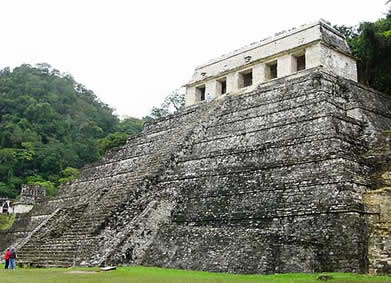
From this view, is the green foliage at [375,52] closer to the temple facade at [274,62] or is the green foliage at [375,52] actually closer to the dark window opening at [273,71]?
the temple facade at [274,62]

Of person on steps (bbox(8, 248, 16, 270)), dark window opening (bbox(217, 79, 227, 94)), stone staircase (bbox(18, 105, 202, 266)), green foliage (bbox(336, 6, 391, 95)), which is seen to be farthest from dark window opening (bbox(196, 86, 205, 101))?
person on steps (bbox(8, 248, 16, 270))

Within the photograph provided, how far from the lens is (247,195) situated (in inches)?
509

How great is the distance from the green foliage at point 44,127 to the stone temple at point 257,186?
26.3 m

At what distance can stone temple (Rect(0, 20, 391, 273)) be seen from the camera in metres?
10.7

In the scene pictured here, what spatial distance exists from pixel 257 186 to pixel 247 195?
37 centimetres

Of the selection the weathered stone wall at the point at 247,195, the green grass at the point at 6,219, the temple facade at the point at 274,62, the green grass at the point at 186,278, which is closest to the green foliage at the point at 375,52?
the temple facade at the point at 274,62

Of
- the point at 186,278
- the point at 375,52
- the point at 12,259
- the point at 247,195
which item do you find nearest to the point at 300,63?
the point at 375,52

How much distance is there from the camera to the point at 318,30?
18.4 meters

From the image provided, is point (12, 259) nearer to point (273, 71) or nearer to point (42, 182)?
point (273, 71)

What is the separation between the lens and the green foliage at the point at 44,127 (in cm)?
4688

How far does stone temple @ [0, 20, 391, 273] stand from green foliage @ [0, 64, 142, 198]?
2629cm

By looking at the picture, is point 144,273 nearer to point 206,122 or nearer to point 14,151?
point 206,122

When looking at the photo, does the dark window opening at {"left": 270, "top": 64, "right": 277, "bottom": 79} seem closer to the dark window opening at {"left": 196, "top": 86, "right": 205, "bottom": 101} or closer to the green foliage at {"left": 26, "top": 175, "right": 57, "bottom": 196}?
the dark window opening at {"left": 196, "top": 86, "right": 205, "bottom": 101}

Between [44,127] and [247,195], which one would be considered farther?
[44,127]
